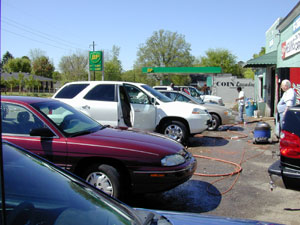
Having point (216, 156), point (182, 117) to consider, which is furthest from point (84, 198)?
point (182, 117)

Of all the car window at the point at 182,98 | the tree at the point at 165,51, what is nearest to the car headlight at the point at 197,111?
the car window at the point at 182,98

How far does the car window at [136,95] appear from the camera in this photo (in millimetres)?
8672

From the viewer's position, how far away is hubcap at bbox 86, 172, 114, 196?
4.30 metres

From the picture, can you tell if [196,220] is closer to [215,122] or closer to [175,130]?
[175,130]

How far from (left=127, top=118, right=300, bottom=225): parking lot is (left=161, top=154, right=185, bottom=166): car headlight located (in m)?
0.75

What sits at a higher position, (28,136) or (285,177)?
(28,136)

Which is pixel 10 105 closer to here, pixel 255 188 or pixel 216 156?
pixel 255 188

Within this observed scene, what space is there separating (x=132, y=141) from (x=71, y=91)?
4416mm

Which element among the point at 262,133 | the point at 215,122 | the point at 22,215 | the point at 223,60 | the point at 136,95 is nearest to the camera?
the point at 22,215

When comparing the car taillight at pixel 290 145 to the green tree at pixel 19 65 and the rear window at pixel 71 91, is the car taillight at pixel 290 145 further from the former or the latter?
the green tree at pixel 19 65

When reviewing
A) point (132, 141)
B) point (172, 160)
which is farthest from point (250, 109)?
point (132, 141)

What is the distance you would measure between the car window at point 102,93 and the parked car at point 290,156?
456cm

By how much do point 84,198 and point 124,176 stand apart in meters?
2.20

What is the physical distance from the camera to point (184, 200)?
5.03 m
